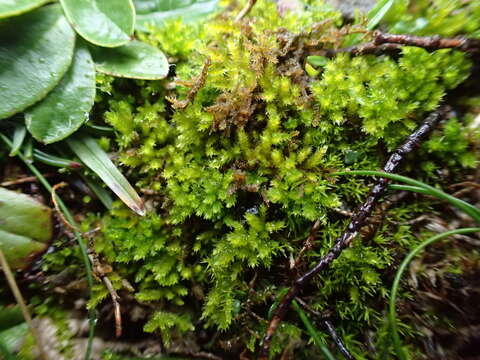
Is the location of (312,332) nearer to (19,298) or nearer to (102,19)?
(19,298)

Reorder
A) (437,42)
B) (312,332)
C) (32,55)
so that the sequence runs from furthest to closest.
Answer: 1. (32,55)
2. (437,42)
3. (312,332)

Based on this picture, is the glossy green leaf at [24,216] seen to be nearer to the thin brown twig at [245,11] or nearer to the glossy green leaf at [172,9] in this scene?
the glossy green leaf at [172,9]

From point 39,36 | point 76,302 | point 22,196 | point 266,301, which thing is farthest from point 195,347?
point 39,36

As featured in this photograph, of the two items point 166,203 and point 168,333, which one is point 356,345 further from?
point 166,203

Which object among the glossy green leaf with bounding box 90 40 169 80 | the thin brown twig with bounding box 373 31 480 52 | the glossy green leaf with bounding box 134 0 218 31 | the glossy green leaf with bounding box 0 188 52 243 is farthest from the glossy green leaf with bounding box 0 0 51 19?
the thin brown twig with bounding box 373 31 480 52

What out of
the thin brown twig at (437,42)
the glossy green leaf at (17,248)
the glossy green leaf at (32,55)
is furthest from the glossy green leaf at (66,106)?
the thin brown twig at (437,42)

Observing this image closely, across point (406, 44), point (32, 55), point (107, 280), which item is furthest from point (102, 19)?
point (406, 44)
